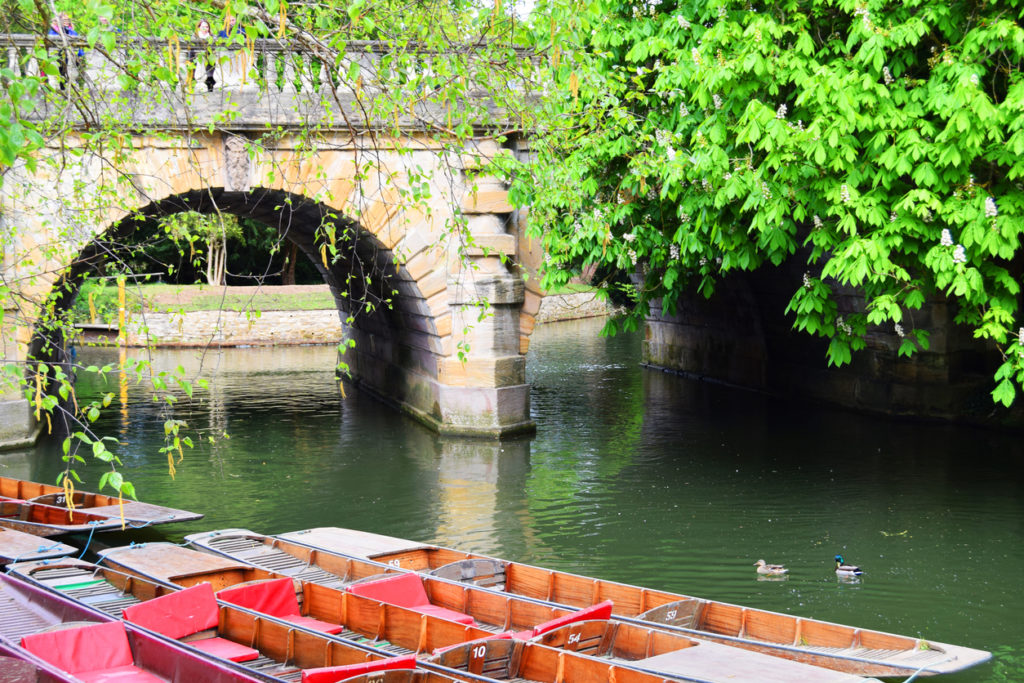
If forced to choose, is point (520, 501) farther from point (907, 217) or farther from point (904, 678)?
point (904, 678)

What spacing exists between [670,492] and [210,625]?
19.8 feet

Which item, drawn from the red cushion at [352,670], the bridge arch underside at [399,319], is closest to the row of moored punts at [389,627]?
the red cushion at [352,670]

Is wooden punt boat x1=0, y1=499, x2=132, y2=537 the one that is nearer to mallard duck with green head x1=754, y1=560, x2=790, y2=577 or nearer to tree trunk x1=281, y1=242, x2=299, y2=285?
mallard duck with green head x1=754, y1=560, x2=790, y2=577

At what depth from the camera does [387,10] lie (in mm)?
6250

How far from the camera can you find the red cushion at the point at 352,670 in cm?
508

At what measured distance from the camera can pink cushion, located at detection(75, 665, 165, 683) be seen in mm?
5965

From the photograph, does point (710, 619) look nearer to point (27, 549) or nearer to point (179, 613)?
point (179, 613)

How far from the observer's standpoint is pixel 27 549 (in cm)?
853

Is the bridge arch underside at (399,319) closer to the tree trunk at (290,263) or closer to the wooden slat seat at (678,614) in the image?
the wooden slat seat at (678,614)

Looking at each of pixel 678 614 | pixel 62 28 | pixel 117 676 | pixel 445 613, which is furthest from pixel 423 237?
pixel 62 28

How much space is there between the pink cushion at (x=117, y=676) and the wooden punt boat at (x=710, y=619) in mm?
2173

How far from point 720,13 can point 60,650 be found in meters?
7.38

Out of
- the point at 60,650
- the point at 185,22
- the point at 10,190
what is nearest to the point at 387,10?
the point at 185,22

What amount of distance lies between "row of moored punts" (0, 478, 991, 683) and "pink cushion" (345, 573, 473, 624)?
0.04 ft
